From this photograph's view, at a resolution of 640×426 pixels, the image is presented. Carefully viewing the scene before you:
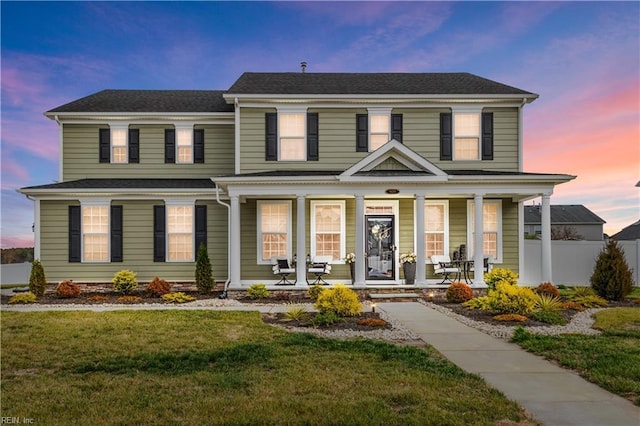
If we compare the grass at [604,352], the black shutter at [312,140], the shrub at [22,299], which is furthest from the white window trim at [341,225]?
the shrub at [22,299]

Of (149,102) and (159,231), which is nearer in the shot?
(159,231)

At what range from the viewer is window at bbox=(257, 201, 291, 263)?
15.6 meters

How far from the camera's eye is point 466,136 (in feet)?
52.0

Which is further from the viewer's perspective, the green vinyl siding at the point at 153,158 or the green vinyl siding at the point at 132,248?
the green vinyl siding at the point at 153,158

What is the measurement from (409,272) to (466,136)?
553 cm

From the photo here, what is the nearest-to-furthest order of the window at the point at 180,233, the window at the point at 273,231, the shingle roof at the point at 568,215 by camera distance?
the window at the point at 273,231
the window at the point at 180,233
the shingle roof at the point at 568,215

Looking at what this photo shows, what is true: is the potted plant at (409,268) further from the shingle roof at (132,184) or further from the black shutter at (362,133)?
the shingle roof at (132,184)

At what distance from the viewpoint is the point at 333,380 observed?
A: 5.52m

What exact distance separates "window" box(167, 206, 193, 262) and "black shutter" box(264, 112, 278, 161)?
3589mm

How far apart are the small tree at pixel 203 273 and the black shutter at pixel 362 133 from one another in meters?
6.63

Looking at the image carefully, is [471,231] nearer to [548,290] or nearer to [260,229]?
[548,290]

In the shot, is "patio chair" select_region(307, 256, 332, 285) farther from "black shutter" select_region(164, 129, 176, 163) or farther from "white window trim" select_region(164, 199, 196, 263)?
"black shutter" select_region(164, 129, 176, 163)

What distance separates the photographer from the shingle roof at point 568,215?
155 feet

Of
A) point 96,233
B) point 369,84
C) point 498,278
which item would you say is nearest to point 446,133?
point 369,84
